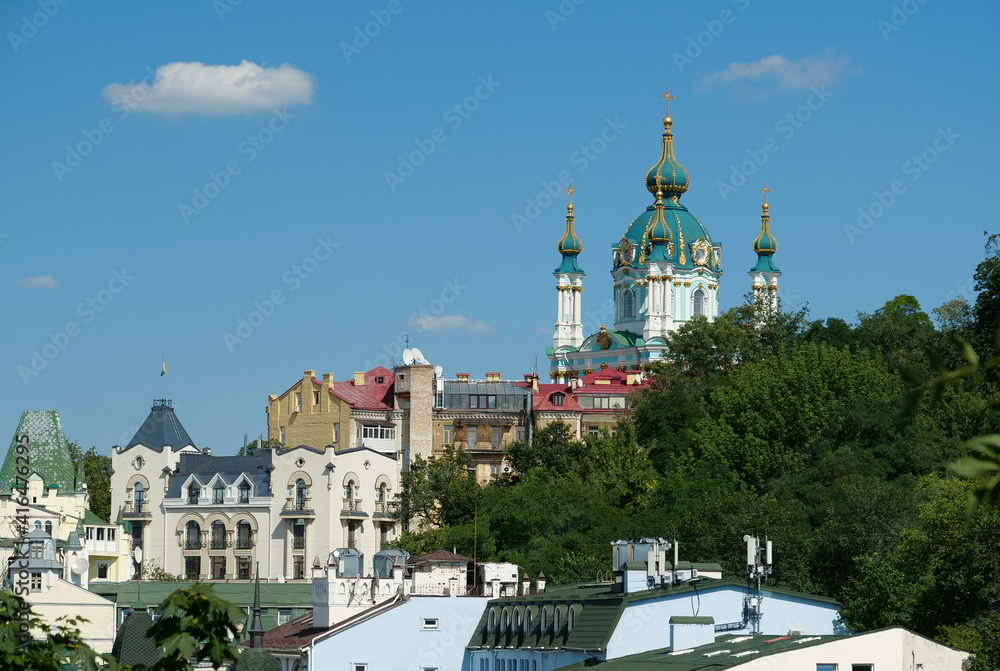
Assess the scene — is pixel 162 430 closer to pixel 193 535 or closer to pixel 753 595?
pixel 193 535

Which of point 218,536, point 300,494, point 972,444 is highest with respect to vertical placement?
point 972,444

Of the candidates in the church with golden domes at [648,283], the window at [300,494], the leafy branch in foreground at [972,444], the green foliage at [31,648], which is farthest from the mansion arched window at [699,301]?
the leafy branch in foreground at [972,444]

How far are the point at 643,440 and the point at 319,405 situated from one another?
1910 centimetres

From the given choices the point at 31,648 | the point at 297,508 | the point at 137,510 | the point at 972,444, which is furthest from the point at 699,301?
the point at 972,444

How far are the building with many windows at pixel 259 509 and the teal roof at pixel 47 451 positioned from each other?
2880mm

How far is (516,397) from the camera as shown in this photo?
293 ft

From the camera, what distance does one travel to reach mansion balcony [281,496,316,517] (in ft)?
263

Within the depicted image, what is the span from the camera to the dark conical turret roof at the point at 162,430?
283 ft

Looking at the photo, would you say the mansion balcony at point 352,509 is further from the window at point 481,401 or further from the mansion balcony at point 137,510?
the window at point 481,401

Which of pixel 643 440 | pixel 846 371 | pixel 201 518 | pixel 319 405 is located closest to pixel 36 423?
pixel 201 518

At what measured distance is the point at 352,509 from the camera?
8094 centimetres

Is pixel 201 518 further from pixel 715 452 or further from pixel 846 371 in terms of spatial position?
pixel 846 371

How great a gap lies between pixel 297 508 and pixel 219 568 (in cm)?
473

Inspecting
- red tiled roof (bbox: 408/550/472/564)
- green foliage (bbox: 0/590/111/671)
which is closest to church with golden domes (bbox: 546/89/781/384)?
red tiled roof (bbox: 408/550/472/564)
